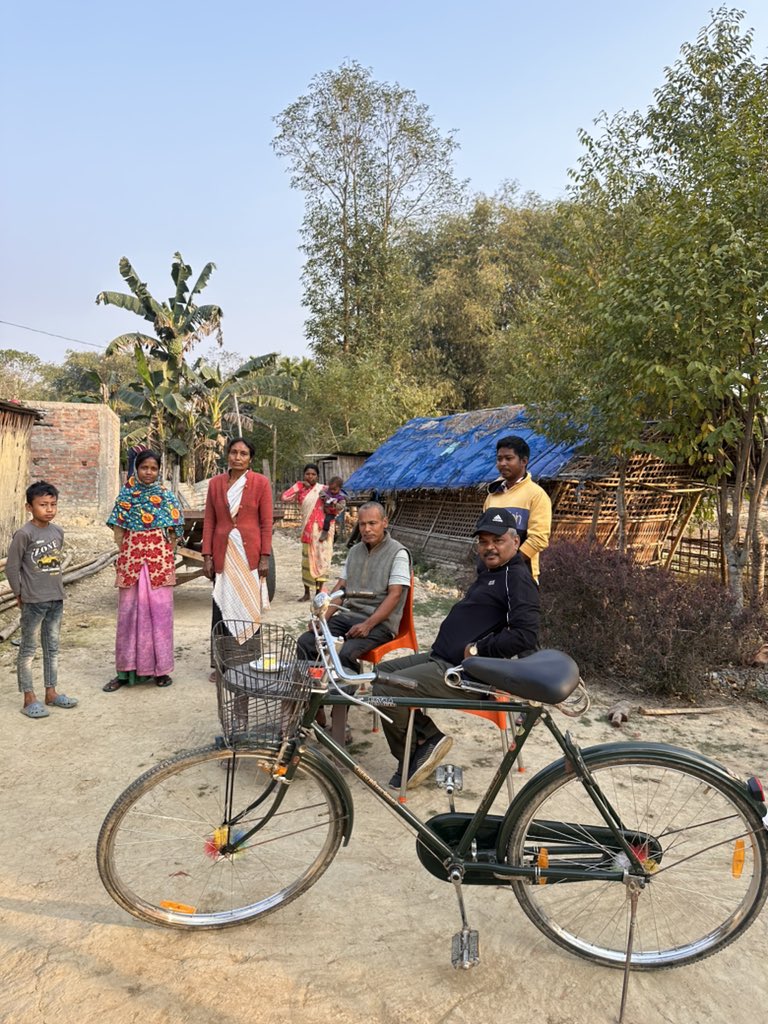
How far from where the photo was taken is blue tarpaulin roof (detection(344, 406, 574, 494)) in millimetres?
11500

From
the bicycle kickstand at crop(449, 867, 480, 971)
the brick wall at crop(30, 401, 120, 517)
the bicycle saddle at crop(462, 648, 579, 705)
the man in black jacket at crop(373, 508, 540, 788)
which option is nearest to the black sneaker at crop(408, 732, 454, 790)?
the man in black jacket at crop(373, 508, 540, 788)

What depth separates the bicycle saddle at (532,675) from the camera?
2143mm

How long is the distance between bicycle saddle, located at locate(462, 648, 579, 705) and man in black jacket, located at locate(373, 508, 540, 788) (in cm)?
69

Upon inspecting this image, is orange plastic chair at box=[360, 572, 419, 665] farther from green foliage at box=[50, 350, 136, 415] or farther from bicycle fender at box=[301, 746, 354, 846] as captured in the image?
green foliage at box=[50, 350, 136, 415]

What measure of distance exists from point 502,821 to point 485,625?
1.04 m

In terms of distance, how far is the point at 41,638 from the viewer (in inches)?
179

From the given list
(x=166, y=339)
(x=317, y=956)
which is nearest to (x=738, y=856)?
(x=317, y=956)

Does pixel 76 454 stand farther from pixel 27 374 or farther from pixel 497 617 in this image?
pixel 27 374

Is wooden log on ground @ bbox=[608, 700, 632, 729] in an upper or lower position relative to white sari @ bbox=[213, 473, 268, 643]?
lower

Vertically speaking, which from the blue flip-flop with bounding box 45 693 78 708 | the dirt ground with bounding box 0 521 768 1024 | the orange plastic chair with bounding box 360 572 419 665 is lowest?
the dirt ground with bounding box 0 521 768 1024

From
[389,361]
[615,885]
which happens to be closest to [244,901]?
[615,885]

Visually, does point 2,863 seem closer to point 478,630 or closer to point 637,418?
point 478,630

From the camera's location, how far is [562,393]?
959cm

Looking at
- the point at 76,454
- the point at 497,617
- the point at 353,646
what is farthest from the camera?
the point at 76,454
